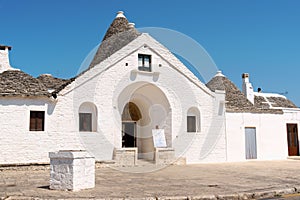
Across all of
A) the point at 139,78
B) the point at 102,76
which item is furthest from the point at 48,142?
the point at 139,78

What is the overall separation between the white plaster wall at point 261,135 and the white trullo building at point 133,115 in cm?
6

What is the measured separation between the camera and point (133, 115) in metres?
21.2

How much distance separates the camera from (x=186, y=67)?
20.2 meters

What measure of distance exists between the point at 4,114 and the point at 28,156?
220cm

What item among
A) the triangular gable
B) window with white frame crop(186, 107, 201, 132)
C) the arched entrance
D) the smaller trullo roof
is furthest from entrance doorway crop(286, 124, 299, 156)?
the arched entrance

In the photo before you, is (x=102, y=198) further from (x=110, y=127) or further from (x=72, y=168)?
(x=110, y=127)

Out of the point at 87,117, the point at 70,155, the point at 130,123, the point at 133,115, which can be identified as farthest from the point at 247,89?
the point at 70,155

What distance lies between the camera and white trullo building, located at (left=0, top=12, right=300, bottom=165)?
16031 millimetres

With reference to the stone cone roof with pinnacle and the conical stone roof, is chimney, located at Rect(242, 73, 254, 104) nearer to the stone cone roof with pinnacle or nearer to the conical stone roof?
the conical stone roof

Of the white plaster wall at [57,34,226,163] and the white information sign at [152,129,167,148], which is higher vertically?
the white plaster wall at [57,34,226,163]

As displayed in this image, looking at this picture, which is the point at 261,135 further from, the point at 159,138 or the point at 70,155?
the point at 70,155

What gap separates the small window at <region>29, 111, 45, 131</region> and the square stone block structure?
23.0 feet

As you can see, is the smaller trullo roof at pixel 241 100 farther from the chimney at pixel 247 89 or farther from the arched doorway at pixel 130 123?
the arched doorway at pixel 130 123

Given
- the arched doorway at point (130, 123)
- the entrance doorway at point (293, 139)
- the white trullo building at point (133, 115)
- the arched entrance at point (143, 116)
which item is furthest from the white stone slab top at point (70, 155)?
the entrance doorway at point (293, 139)
